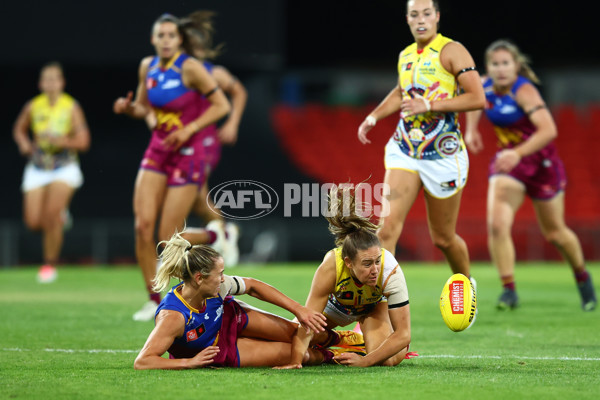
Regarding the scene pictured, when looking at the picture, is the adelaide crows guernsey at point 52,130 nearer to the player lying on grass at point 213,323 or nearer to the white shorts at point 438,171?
the white shorts at point 438,171

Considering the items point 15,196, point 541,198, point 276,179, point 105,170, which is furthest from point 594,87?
point 541,198

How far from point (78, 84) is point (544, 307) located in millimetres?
15795

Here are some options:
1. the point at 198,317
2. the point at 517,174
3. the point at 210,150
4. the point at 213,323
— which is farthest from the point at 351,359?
the point at 210,150

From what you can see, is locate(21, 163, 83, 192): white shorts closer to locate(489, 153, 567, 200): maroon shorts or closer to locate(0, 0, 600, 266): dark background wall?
locate(0, 0, 600, 266): dark background wall

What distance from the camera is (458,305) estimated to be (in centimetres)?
561

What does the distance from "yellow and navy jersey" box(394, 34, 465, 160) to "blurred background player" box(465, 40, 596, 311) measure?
2083mm

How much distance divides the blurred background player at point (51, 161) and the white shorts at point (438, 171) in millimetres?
7242

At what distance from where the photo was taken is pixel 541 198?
905cm

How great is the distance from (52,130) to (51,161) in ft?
1.47

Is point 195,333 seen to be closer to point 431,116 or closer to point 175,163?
point 431,116

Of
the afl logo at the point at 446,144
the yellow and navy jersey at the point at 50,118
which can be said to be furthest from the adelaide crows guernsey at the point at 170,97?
the yellow and navy jersey at the point at 50,118

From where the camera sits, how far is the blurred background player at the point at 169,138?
7.84 metres

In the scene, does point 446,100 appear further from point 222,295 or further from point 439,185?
point 222,295

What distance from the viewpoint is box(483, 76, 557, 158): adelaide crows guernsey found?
353 inches
